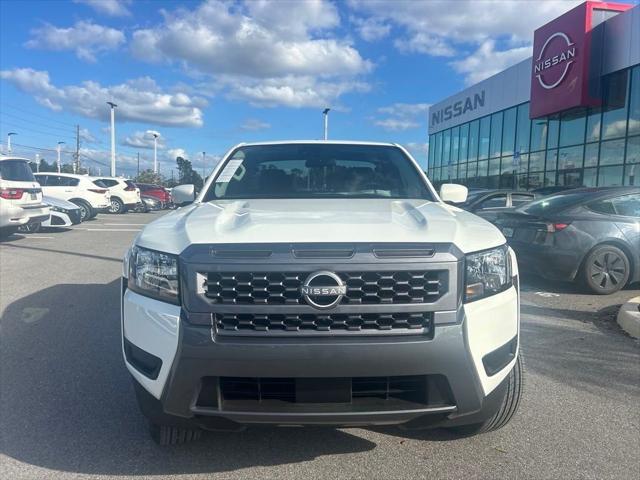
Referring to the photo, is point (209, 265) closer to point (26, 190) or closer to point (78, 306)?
point (78, 306)

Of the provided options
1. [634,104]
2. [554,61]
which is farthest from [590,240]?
[554,61]

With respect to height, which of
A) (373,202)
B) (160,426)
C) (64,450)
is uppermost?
(373,202)

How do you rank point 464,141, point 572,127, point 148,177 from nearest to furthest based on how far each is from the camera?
point 572,127 < point 464,141 < point 148,177

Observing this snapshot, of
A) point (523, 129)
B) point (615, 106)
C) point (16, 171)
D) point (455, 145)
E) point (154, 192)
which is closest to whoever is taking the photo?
point (16, 171)

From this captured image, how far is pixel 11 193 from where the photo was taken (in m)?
11.4

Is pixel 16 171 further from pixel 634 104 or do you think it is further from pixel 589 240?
pixel 634 104

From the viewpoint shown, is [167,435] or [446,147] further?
[446,147]

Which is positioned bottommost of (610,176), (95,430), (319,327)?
(95,430)

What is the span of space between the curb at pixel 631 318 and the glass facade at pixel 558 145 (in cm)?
1415

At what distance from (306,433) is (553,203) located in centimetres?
552

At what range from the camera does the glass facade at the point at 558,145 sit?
18.4 m

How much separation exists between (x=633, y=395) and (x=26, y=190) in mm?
12154

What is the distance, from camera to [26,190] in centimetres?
1191

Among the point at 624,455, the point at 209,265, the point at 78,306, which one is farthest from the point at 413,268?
the point at 78,306
